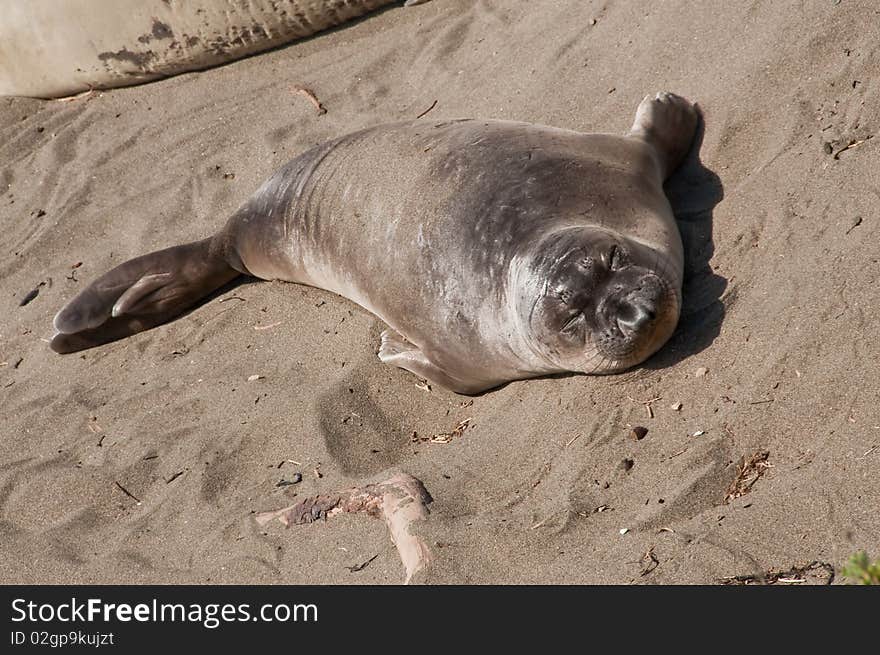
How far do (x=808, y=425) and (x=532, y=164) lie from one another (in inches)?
67.9

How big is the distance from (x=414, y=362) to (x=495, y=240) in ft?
2.27

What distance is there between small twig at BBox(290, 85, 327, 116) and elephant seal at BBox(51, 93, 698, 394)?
40.2 inches

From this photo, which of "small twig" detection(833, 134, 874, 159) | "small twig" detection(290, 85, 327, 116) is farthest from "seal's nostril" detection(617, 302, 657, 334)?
"small twig" detection(290, 85, 327, 116)

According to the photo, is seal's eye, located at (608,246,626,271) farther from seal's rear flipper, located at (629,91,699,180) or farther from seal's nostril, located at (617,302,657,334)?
seal's rear flipper, located at (629,91,699,180)

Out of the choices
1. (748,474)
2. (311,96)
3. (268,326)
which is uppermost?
(748,474)

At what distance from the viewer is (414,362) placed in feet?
15.7

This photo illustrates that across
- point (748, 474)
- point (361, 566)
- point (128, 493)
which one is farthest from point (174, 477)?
point (748, 474)

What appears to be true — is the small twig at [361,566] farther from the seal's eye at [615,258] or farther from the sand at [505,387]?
the seal's eye at [615,258]

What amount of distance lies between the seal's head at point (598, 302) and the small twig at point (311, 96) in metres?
3.03

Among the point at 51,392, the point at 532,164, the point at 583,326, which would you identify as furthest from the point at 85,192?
the point at 583,326

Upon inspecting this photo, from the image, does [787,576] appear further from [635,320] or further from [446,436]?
[446,436]

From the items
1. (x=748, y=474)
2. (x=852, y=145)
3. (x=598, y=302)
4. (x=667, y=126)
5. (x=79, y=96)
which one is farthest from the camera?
(x=79, y=96)

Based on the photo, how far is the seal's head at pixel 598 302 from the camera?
3945 millimetres

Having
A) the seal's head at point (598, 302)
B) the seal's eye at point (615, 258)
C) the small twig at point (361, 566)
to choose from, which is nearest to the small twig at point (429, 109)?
the seal's head at point (598, 302)
